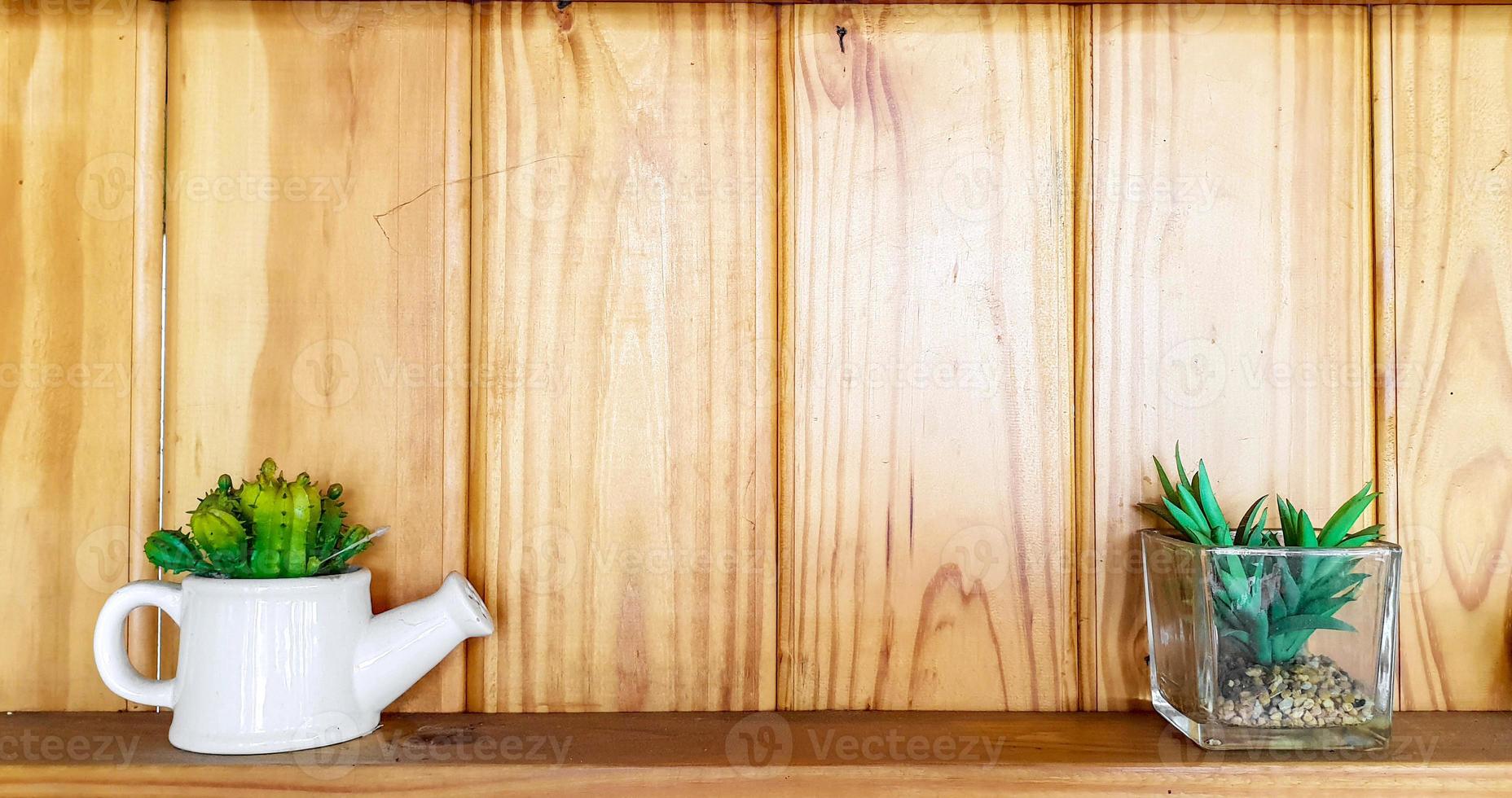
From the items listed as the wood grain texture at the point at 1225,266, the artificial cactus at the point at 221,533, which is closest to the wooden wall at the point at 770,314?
the wood grain texture at the point at 1225,266

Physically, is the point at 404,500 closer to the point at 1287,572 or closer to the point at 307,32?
the point at 307,32

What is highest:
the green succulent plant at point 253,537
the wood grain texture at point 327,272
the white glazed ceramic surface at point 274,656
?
the wood grain texture at point 327,272

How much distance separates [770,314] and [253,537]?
358mm

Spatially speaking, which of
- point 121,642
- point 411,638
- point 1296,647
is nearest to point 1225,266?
point 1296,647

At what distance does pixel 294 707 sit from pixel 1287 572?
58 centimetres

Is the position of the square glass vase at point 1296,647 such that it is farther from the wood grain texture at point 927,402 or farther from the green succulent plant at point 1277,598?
the wood grain texture at point 927,402

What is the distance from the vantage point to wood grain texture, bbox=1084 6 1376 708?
2.41ft

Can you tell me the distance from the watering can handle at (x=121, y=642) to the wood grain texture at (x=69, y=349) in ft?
0.29

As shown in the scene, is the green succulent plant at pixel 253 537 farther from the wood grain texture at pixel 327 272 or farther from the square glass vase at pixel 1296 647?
the square glass vase at pixel 1296 647

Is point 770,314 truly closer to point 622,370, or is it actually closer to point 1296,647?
point 622,370

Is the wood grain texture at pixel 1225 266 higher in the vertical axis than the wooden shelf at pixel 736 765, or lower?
higher

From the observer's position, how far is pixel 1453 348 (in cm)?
74

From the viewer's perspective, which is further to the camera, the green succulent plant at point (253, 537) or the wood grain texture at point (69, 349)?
the wood grain texture at point (69, 349)

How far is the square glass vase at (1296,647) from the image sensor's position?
611mm
